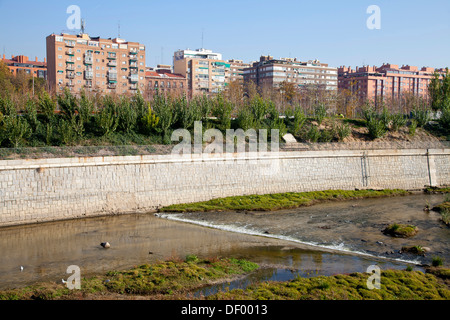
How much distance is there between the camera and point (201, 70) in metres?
110

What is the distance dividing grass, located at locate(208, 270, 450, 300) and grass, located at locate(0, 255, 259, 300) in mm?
1799

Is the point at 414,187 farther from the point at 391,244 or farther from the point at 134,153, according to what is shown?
the point at 134,153

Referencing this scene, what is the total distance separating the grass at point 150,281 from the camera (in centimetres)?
1284

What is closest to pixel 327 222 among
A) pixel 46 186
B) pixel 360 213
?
pixel 360 213

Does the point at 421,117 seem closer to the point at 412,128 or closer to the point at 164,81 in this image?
the point at 412,128

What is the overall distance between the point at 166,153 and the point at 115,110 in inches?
284

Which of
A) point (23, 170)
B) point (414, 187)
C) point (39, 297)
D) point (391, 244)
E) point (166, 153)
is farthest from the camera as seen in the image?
point (414, 187)

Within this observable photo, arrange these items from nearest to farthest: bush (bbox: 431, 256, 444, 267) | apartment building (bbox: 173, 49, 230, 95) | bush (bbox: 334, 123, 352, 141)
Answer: bush (bbox: 431, 256, 444, 267)
bush (bbox: 334, 123, 352, 141)
apartment building (bbox: 173, 49, 230, 95)

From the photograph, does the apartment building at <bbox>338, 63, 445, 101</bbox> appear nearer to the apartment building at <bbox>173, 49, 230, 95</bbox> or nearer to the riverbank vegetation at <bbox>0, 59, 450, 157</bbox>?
the apartment building at <bbox>173, 49, 230, 95</bbox>

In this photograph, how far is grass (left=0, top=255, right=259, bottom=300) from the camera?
12836mm

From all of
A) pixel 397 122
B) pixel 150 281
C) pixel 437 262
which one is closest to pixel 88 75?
pixel 397 122

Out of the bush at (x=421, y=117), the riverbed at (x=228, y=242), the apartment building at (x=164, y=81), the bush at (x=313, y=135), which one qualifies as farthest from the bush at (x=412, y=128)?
the apartment building at (x=164, y=81)

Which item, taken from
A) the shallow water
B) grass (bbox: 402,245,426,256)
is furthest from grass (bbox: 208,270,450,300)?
grass (bbox: 402,245,426,256)
